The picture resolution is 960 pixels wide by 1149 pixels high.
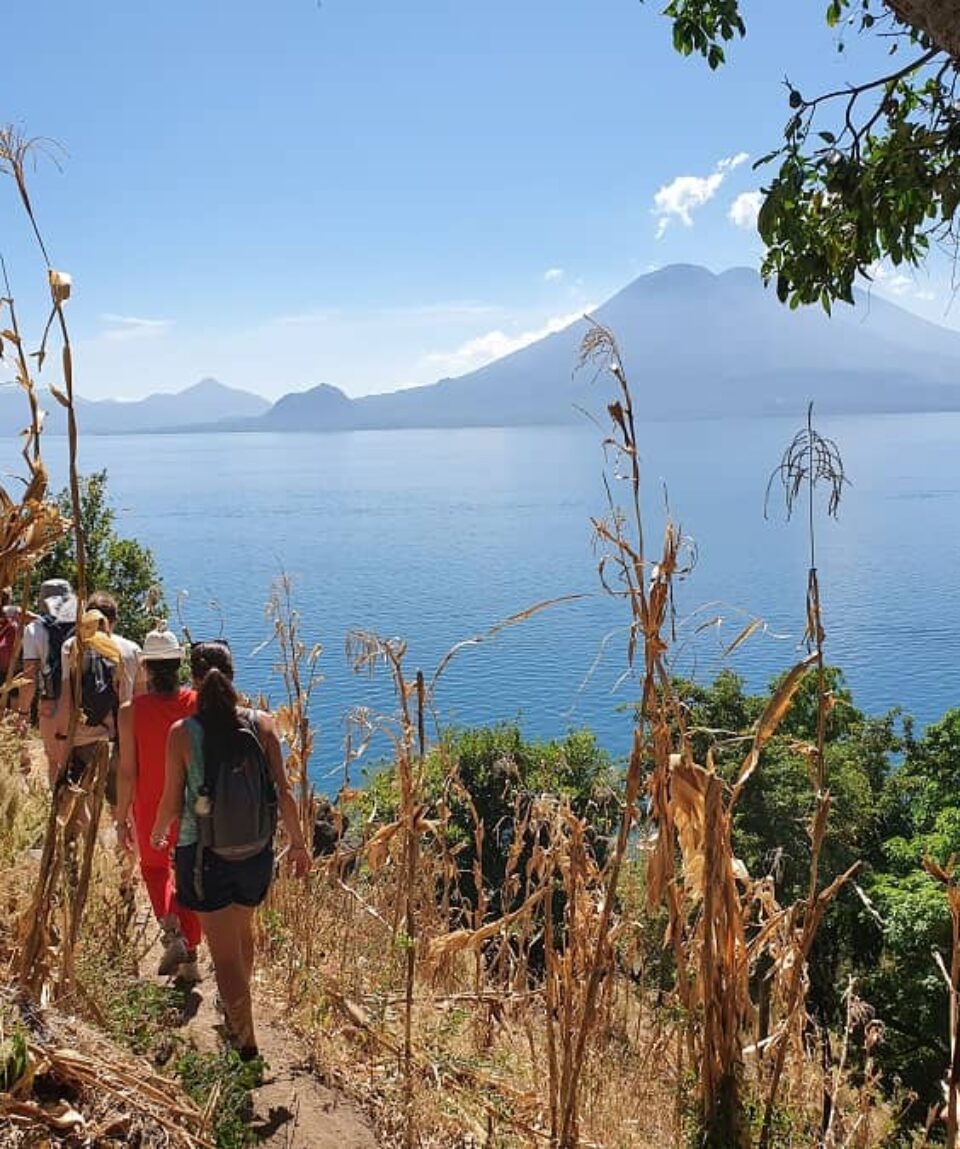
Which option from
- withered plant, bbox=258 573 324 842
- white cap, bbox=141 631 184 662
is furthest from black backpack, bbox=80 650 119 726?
white cap, bbox=141 631 184 662

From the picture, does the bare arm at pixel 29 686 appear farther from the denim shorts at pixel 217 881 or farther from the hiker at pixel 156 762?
the denim shorts at pixel 217 881

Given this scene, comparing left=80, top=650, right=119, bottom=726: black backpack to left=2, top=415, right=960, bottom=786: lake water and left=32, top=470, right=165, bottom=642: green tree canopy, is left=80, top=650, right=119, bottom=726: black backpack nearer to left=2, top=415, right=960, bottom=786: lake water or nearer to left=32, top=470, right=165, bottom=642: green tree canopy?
left=2, top=415, right=960, bottom=786: lake water

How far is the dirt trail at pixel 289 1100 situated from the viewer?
9.15 feet

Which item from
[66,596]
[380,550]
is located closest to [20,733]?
[66,596]

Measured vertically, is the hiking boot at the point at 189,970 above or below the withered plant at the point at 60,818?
below

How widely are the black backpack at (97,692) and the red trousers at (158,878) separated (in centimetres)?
81

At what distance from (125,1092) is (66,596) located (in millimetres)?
3235

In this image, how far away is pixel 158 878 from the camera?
3803 mm

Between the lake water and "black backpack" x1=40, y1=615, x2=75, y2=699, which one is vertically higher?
"black backpack" x1=40, y1=615, x2=75, y2=699

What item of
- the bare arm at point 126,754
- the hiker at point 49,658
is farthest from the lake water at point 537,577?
the bare arm at point 126,754

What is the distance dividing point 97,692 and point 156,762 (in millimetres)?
971

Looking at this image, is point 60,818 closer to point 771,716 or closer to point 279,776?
point 279,776

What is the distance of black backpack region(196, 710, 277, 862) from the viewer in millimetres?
3045

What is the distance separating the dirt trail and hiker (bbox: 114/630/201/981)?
0.65 feet
